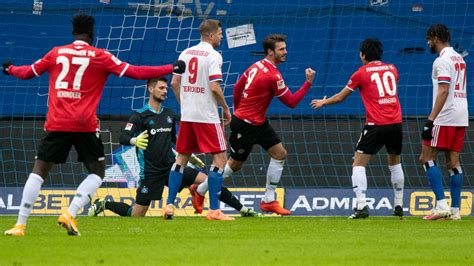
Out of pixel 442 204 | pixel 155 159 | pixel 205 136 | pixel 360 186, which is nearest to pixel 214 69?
pixel 205 136

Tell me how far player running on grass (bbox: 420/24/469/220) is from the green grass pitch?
809mm

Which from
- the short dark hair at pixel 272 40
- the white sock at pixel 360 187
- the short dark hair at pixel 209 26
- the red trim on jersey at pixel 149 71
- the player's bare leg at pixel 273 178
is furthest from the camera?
the player's bare leg at pixel 273 178

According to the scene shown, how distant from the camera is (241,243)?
9086mm

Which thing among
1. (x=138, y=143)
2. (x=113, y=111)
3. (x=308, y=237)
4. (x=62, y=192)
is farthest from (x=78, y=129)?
(x=113, y=111)

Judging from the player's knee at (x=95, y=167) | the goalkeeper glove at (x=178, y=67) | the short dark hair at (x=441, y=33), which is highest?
the short dark hair at (x=441, y=33)

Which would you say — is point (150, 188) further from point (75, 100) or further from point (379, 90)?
point (75, 100)

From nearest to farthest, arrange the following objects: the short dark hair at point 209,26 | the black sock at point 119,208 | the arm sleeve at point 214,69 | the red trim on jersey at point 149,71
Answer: the red trim on jersey at point 149,71 < the arm sleeve at point 214,69 < the short dark hair at point 209,26 < the black sock at point 119,208

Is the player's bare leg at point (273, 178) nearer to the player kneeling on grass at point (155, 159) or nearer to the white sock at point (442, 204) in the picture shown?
the player kneeling on grass at point (155, 159)

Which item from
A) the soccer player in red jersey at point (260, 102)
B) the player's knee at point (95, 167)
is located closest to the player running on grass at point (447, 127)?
the soccer player in red jersey at point (260, 102)

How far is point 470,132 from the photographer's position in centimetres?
1642

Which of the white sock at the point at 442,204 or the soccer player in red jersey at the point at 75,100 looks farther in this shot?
the white sock at the point at 442,204

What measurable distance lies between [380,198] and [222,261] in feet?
27.2

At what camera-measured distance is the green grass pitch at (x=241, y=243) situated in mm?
7758

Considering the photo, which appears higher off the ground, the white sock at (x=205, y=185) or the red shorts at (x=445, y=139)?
the red shorts at (x=445, y=139)
